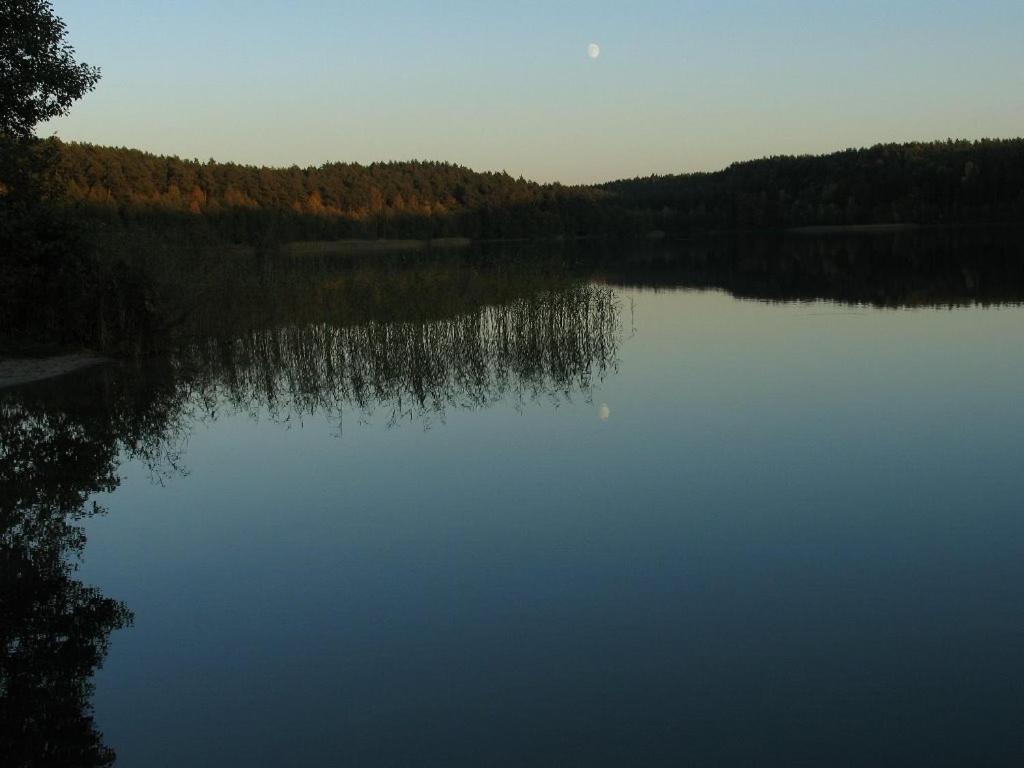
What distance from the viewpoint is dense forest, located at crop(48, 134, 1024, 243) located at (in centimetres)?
7206

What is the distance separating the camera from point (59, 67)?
44.9 feet

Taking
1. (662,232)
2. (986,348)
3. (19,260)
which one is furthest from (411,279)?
(662,232)

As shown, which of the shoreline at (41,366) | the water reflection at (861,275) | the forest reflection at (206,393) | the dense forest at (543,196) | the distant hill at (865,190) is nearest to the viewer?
the forest reflection at (206,393)

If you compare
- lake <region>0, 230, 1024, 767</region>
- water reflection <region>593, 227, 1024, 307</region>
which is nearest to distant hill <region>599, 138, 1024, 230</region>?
water reflection <region>593, 227, 1024, 307</region>

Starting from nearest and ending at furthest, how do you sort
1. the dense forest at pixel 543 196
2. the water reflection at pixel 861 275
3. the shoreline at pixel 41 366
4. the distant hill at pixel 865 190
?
the shoreline at pixel 41 366 → the water reflection at pixel 861 275 → the dense forest at pixel 543 196 → the distant hill at pixel 865 190

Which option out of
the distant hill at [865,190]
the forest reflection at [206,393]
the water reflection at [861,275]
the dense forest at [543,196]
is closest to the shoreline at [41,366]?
the forest reflection at [206,393]

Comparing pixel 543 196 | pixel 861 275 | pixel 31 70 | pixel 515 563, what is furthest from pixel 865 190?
pixel 515 563

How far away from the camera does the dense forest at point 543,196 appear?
236 ft

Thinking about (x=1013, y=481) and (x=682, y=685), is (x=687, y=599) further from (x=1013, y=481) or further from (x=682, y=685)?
(x=1013, y=481)

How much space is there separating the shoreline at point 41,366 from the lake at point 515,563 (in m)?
0.41

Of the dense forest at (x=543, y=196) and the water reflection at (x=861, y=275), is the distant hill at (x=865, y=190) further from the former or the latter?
the water reflection at (x=861, y=275)

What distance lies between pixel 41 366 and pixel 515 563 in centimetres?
987

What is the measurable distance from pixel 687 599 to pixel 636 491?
206 centimetres

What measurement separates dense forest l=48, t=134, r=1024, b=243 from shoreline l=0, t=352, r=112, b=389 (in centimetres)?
4706
